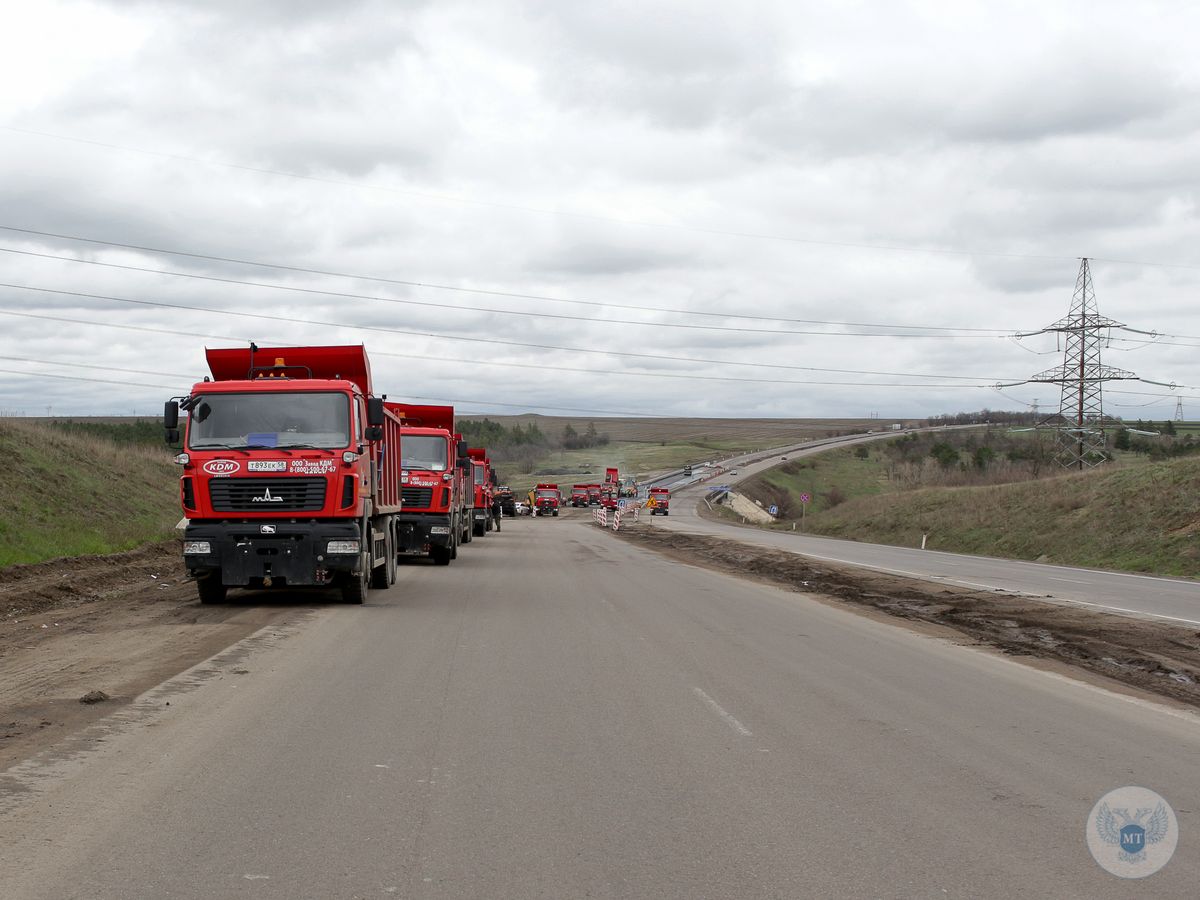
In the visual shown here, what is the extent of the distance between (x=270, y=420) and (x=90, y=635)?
4.52 metres

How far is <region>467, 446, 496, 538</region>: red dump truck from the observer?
44844mm

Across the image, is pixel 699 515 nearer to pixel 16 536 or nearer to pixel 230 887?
pixel 16 536

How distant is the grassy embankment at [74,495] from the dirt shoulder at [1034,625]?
51.8ft

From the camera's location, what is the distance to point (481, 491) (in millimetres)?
45312

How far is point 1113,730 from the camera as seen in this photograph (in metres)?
8.95

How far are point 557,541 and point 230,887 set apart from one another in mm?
38251

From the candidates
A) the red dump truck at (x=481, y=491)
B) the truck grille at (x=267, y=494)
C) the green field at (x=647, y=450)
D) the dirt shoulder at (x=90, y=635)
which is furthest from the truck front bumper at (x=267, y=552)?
the green field at (x=647, y=450)

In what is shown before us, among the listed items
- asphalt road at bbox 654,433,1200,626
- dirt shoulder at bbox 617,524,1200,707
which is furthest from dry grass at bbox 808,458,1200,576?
dirt shoulder at bbox 617,524,1200,707

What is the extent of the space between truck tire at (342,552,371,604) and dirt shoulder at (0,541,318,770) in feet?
2.71

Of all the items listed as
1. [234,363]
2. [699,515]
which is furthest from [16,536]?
[699,515]

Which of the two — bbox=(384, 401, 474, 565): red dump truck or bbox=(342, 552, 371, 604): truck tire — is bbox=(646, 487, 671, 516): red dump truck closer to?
bbox=(384, 401, 474, 565): red dump truck

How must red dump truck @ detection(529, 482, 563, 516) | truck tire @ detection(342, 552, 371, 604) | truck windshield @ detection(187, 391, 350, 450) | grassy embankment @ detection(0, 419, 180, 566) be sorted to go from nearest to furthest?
truck windshield @ detection(187, 391, 350, 450), truck tire @ detection(342, 552, 371, 604), grassy embankment @ detection(0, 419, 180, 566), red dump truck @ detection(529, 482, 563, 516)

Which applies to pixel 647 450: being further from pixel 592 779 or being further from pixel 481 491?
pixel 592 779

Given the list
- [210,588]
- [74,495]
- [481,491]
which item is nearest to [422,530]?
[74,495]
